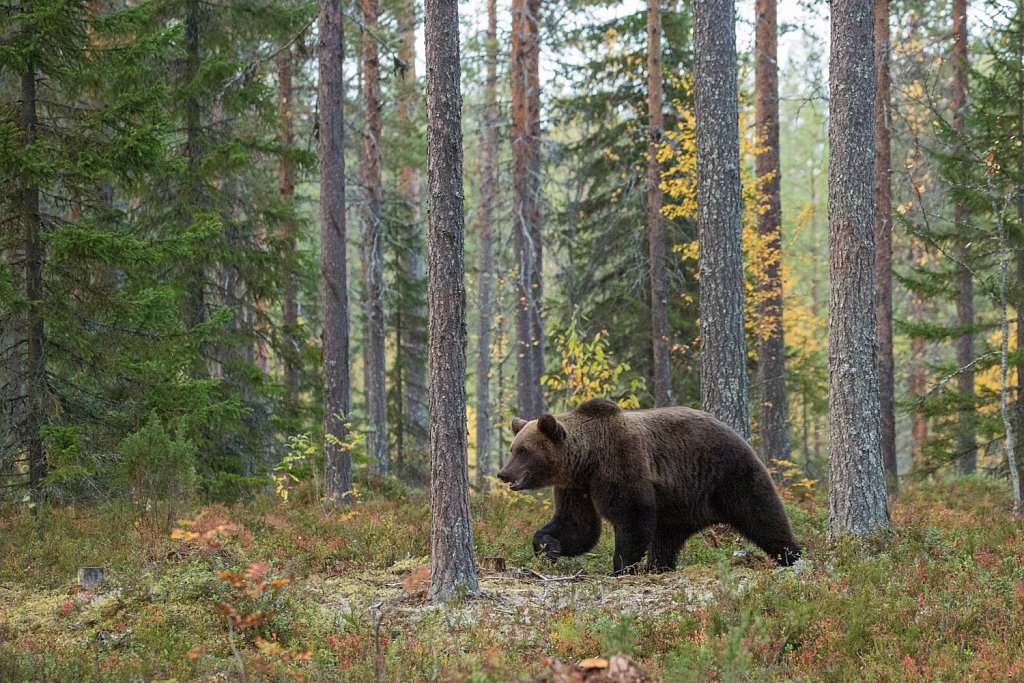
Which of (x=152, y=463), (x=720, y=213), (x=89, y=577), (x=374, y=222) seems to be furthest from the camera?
(x=374, y=222)

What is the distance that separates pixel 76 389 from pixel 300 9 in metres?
8.79

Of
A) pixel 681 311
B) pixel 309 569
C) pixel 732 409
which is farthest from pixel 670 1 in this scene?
pixel 309 569

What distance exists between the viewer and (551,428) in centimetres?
998

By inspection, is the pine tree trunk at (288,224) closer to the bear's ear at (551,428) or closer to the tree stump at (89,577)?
the tree stump at (89,577)

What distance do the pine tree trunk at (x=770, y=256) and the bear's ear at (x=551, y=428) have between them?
11.0 meters

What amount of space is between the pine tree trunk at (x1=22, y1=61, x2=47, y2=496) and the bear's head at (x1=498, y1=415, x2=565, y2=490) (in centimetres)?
683

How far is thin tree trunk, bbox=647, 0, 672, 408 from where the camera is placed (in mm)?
19328

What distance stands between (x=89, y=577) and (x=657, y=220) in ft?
45.3

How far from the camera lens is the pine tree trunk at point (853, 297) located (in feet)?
33.1

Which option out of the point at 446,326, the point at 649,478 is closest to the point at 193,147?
the point at 446,326

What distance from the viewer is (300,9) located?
17625mm

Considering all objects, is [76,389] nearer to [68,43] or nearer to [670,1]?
[68,43]

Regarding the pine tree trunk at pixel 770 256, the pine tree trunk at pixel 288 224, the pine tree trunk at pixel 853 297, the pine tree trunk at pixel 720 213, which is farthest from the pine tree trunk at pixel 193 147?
the pine tree trunk at pixel 770 256

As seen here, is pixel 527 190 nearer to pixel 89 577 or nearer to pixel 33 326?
pixel 33 326
